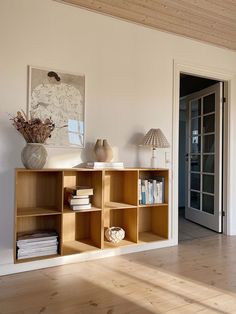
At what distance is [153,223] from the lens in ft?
10.5

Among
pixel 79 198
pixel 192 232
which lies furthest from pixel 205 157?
pixel 79 198

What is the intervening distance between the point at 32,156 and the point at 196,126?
2960 mm

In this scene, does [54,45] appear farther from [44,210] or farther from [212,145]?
[212,145]

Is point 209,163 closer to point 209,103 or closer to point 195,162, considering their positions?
point 195,162

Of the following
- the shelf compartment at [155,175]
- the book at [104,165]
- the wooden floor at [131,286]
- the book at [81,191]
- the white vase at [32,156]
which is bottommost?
the wooden floor at [131,286]

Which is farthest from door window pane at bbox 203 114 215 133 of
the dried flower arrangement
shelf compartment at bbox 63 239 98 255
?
the dried flower arrangement

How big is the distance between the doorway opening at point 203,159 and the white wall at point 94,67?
2.59ft

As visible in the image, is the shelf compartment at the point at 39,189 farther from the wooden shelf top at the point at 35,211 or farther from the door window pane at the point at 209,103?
the door window pane at the point at 209,103

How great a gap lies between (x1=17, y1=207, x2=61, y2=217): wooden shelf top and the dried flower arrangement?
0.60 meters

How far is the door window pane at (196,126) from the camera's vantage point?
14.2ft

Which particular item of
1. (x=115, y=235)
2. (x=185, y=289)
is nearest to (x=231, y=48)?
(x=115, y=235)

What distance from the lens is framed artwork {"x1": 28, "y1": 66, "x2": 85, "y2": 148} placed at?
250cm

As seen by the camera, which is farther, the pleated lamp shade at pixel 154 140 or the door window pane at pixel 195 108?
the door window pane at pixel 195 108

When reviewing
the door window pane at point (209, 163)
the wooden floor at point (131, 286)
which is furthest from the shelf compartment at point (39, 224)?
the door window pane at point (209, 163)
